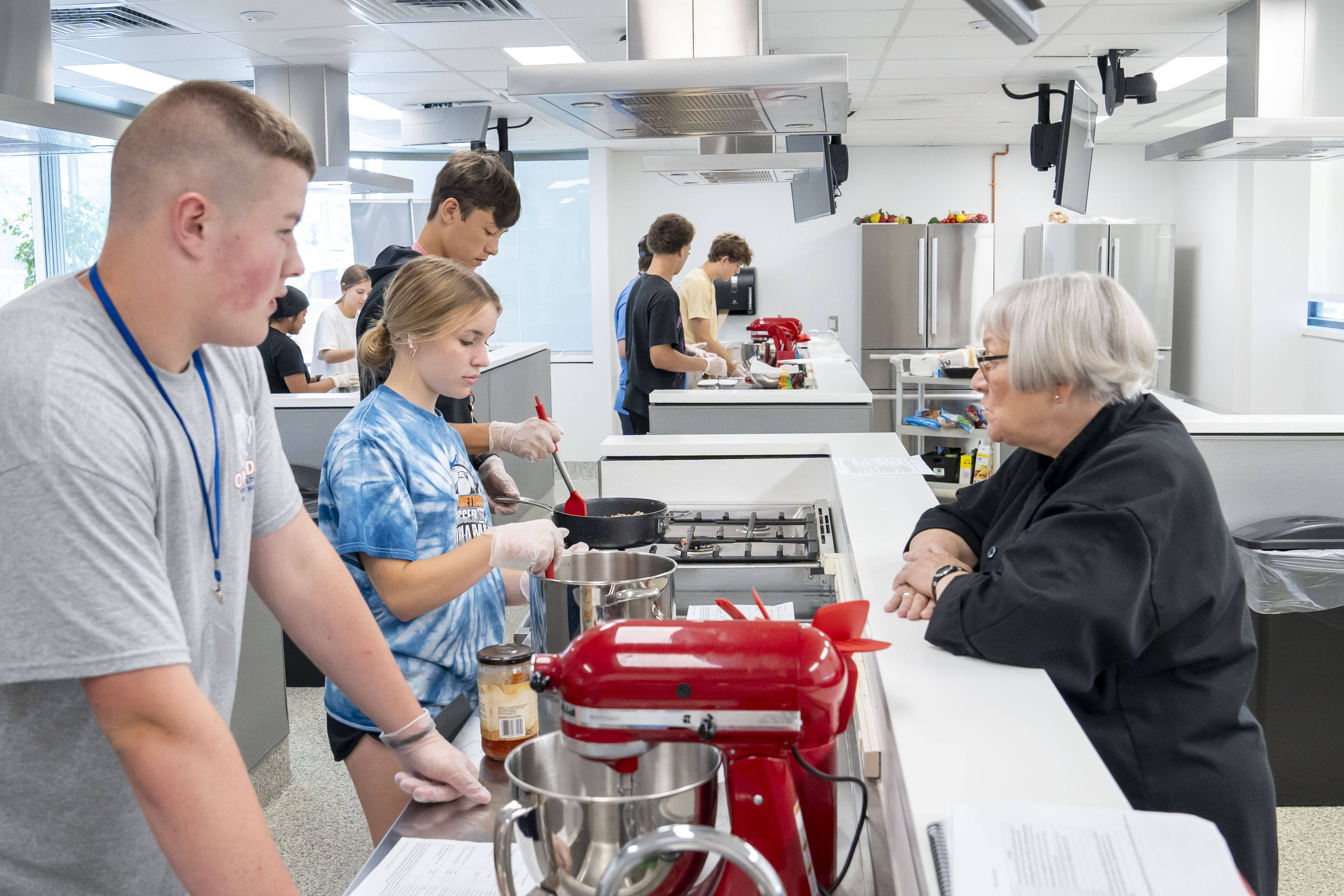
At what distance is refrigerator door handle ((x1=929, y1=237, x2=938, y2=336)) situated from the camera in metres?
8.16

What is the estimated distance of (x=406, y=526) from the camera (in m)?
1.47

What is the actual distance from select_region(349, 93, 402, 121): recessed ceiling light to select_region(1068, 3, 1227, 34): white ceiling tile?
4.14 metres

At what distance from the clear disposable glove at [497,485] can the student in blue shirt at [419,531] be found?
13.2 inches

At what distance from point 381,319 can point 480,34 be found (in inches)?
130

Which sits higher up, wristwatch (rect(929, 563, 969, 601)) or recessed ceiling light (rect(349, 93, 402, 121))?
recessed ceiling light (rect(349, 93, 402, 121))

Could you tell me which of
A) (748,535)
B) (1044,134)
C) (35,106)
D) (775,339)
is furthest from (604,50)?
(748,535)

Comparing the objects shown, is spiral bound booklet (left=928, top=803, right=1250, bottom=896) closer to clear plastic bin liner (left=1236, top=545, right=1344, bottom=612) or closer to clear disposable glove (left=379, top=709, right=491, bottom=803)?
clear disposable glove (left=379, top=709, right=491, bottom=803)

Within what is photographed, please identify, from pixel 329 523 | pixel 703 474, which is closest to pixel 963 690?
pixel 329 523

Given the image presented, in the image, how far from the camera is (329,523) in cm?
154

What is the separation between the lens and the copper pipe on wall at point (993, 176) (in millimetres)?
8695

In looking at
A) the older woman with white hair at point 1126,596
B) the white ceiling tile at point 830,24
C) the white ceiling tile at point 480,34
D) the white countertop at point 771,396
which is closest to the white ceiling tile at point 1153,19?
the white ceiling tile at point 830,24

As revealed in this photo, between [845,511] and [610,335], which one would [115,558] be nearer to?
[845,511]

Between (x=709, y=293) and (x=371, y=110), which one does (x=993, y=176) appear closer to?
(x=709, y=293)

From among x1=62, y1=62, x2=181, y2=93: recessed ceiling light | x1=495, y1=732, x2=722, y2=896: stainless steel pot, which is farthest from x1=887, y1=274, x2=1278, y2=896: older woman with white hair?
x1=62, y1=62, x2=181, y2=93: recessed ceiling light
